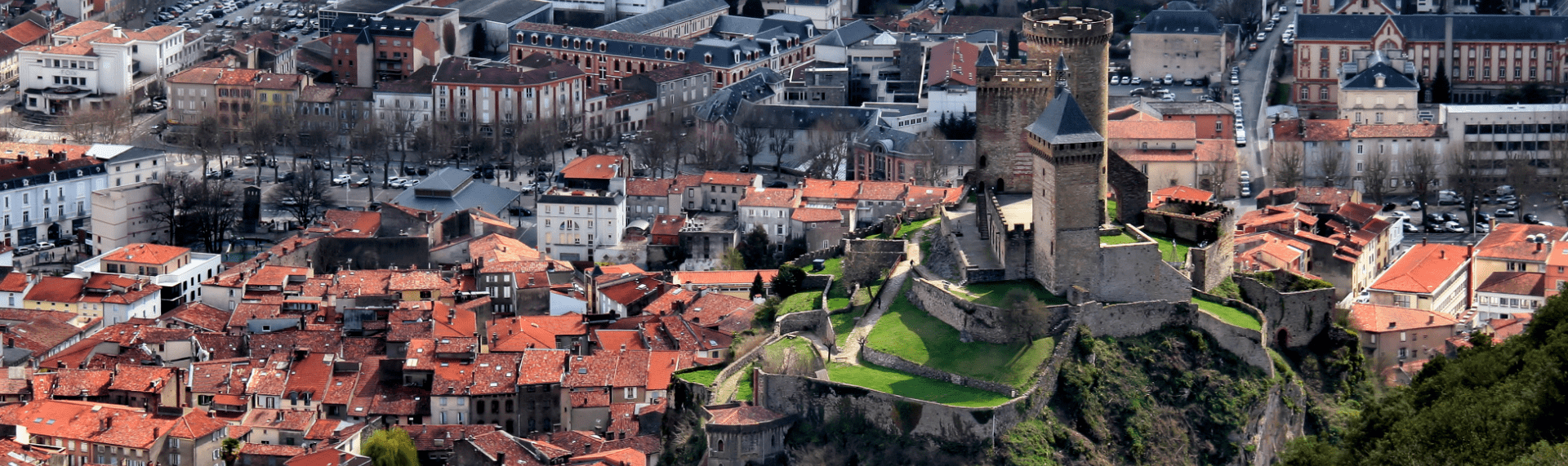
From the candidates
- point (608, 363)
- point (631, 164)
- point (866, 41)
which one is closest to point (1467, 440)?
point (608, 363)

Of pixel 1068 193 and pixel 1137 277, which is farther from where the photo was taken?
pixel 1137 277

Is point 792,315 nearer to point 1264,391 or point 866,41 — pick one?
point 1264,391

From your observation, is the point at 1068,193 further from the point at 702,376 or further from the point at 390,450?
the point at 390,450

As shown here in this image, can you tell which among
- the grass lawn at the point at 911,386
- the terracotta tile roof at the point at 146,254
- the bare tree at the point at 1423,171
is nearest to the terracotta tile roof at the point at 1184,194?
the grass lawn at the point at 911,386

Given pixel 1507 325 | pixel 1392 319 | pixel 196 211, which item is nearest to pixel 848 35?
pixel 196 211

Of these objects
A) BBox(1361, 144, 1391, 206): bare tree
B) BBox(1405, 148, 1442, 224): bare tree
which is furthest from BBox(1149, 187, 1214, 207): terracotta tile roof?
BBox(1405, 148, 1442, 224): bare tree

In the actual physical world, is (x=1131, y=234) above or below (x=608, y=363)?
above
